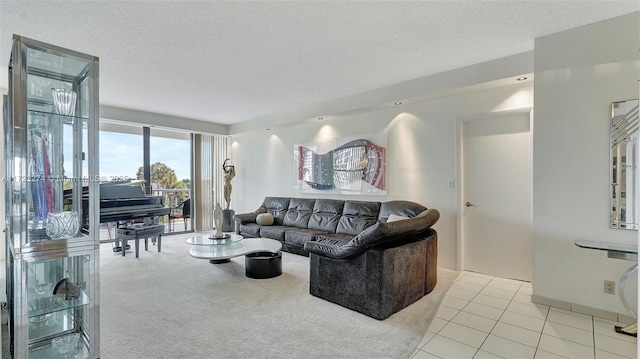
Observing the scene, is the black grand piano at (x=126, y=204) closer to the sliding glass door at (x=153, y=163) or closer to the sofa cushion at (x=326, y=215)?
the sliding glass door at (x=153, y=163)

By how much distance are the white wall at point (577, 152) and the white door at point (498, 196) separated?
0.76m

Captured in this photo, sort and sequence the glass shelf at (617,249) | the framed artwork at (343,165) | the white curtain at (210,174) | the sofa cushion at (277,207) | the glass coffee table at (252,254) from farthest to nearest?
1. the white curtain at (210,174)
2. the sofa cushion at (277,207)
3. the framed artwork at (343,165)
4. the glass coffee table at (252,254)
5. the glass shelf at (617,249)

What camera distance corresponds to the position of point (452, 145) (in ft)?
13.5

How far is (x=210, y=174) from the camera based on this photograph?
7559 millimetres

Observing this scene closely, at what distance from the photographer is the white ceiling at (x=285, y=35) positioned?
2.43 metres

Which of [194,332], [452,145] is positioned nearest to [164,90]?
[194,332]

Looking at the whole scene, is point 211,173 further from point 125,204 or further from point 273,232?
point 273,232

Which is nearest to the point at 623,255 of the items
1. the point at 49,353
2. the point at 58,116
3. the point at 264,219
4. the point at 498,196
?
the point at 498,196

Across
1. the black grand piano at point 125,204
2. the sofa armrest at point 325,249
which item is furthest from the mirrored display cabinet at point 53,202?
the black grand piano at point 125,204

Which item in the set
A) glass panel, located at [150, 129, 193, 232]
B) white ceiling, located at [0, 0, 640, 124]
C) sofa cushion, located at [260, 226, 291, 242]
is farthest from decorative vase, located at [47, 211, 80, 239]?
→ glass panel, located at [150, 129, 193, 232]

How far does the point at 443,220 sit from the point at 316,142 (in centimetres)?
277

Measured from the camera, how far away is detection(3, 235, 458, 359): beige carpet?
2178mm

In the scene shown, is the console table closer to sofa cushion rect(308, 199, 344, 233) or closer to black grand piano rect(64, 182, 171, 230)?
sofa cushion rect(308, 199, 344, 233)

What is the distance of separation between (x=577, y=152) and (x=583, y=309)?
4.83 feet
